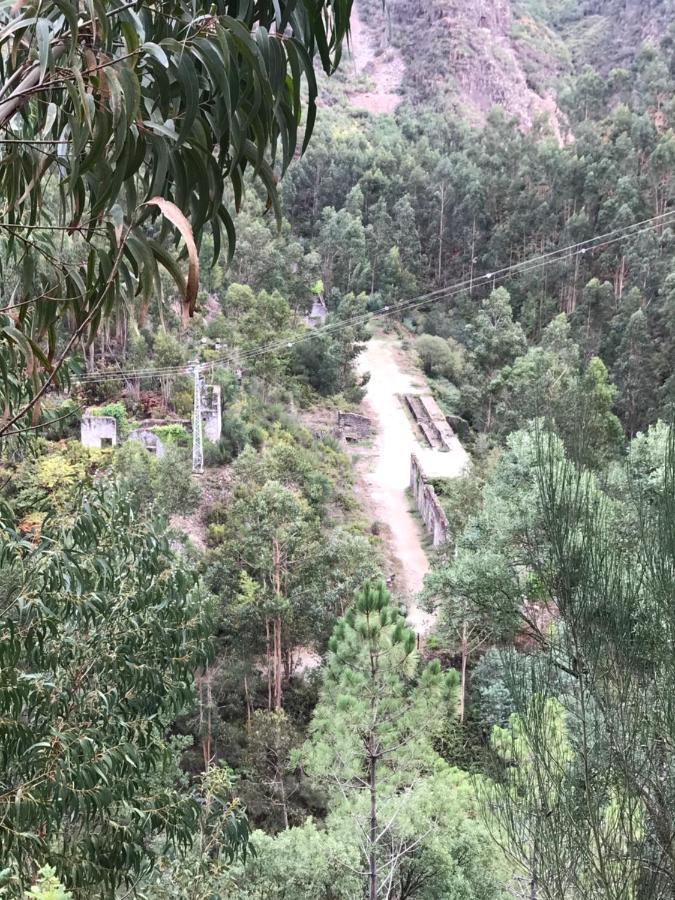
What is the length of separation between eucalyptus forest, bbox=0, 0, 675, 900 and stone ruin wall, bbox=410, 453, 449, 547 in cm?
15

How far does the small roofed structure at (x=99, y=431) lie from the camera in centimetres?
1140

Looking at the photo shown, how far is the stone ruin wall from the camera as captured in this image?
41.7 ft

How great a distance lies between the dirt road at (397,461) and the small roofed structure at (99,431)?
15.8 feet

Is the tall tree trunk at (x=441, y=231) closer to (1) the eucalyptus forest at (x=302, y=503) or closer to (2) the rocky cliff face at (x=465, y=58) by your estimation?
(1) the eucalyptus forest at (x=302, y=503)

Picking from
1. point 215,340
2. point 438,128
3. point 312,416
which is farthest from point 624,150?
point 215,340

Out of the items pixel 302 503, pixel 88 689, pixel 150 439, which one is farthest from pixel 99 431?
pixel 88 689

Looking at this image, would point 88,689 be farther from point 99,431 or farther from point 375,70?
point 375,70

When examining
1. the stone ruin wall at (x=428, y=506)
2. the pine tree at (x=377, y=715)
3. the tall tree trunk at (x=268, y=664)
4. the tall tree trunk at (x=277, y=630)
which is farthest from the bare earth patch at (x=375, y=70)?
the pine tree at (x=377, y=715)

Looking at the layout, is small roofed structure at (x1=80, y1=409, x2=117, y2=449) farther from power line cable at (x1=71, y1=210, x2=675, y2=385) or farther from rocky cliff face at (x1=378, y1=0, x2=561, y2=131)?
rocky cliff face at (x1=378, y1=0, x2=561, y2=131)

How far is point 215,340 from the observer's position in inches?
602

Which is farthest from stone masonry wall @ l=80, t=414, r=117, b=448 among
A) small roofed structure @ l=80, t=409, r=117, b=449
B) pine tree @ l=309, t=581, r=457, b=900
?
pine tree @ l=309, t=581, r=457, b=900

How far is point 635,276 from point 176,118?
72.0 ft

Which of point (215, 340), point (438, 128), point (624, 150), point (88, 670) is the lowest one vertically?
point (88, 670)

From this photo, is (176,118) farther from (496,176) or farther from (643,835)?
(496,176)
